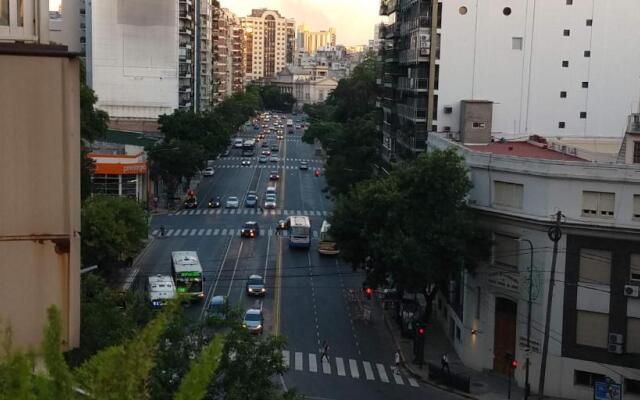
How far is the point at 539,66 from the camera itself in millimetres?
55531

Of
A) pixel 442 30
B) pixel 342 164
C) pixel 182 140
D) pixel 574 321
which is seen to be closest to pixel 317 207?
pixel 342 164

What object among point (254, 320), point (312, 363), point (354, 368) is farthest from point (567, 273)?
point (254, 320)

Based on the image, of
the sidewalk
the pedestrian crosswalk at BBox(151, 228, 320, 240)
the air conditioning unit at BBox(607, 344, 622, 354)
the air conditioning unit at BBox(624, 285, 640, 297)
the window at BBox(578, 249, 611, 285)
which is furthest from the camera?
the pedestrian crosswalk at BBox(151, 228, 320, 240)

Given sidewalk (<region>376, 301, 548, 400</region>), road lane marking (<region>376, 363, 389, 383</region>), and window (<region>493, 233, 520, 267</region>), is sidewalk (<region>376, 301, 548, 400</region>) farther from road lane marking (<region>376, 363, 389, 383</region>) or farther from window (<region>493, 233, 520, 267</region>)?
window (<region>493, 233, 520, 267</region>)

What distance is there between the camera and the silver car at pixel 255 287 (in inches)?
1778

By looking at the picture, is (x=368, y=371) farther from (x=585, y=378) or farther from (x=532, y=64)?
(x=532, y=64)

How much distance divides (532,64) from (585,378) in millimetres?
28280

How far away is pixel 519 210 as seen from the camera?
33344 mm

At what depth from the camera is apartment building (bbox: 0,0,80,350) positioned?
27.0 ft

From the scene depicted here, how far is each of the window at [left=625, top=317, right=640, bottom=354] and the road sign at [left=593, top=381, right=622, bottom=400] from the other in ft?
8.18

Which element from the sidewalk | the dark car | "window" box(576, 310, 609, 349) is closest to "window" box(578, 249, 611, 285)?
"window" box(576, 310, 609, 349)

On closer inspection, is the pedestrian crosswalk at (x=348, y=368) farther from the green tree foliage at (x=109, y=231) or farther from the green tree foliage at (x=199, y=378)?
the green tree foliage at (x=199, y=378)

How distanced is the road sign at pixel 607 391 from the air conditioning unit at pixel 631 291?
134 inches

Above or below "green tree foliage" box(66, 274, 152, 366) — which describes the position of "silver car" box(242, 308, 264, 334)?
below
